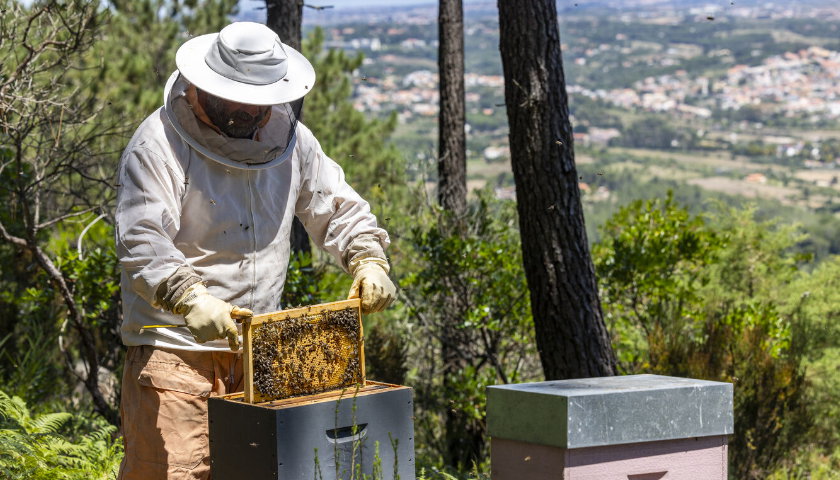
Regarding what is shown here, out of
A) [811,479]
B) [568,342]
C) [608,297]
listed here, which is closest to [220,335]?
[568,342]

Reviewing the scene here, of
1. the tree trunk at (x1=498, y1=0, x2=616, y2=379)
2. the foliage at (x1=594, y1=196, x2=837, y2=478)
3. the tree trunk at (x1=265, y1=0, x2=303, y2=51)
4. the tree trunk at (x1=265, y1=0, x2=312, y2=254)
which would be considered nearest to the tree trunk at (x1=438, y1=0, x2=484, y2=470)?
the foliage at (x1=594, y1=196, x2=837, y2=478)

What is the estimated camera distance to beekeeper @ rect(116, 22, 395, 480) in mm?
2590

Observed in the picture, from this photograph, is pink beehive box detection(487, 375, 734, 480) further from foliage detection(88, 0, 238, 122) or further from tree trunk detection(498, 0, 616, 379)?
foliage detection(88, 0, 238, 122)

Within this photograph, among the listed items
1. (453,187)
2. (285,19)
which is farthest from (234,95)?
(453,187)

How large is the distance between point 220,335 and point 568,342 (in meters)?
2.56

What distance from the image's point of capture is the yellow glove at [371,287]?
9.09ft

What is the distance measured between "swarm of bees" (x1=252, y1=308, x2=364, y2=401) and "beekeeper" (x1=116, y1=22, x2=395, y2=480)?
13cm

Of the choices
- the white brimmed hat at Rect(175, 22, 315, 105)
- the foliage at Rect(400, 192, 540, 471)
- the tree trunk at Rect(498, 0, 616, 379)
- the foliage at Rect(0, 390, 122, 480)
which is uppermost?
the white brimmed hat at Rect(175, 22, 315, 105)

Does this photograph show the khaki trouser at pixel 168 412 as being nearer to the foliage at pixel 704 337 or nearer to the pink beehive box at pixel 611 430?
the pink beehive box at pixel 611 430

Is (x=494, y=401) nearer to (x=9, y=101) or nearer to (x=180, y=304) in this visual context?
(x=180, y=304)

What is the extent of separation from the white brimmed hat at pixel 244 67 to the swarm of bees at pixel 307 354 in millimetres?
621

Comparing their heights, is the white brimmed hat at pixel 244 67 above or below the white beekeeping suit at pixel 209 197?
above

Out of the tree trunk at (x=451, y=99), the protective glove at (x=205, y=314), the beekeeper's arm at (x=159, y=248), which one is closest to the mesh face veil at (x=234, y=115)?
the beekeeper's arm at (x=159, y=248)

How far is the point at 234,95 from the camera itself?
2.57 metres
